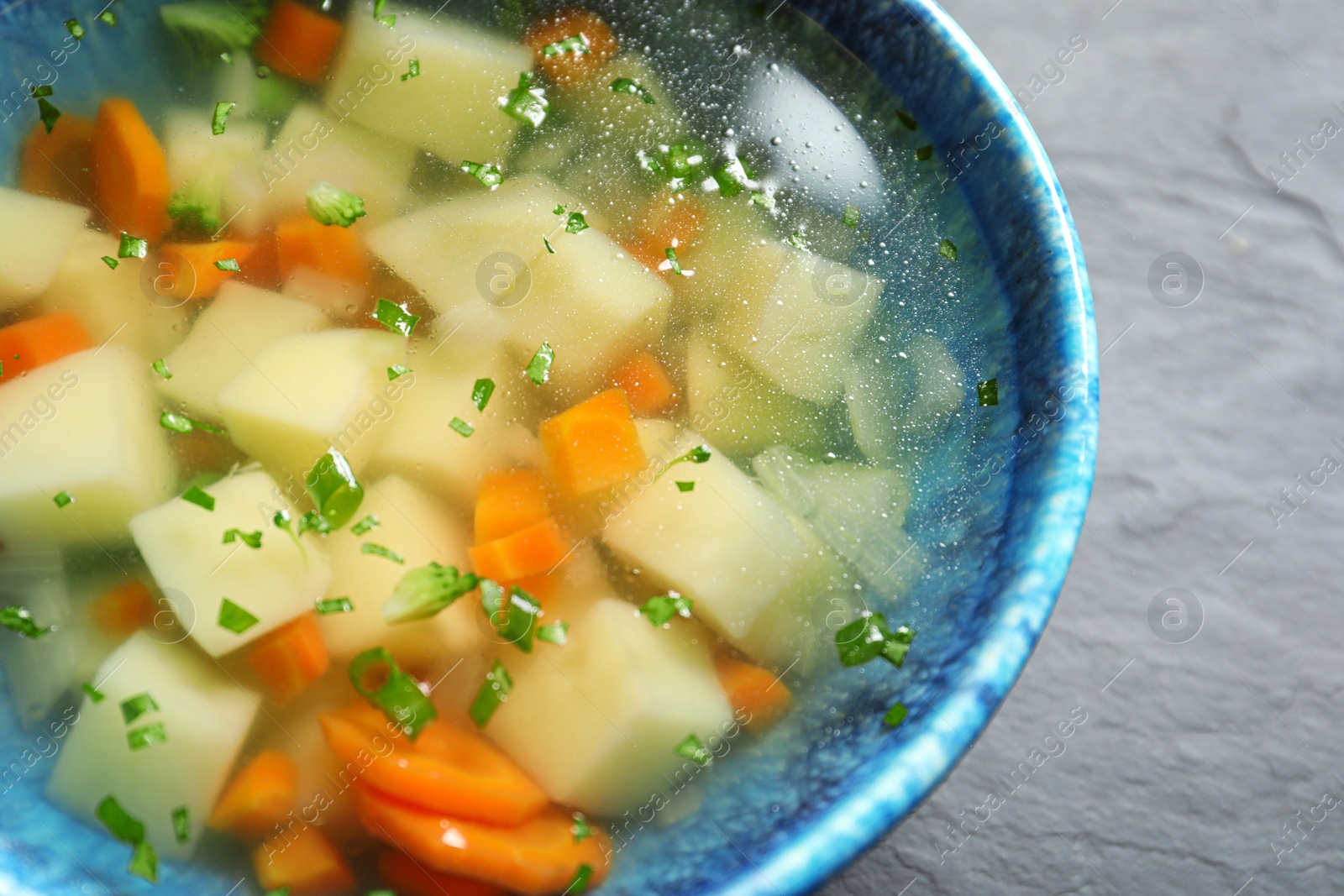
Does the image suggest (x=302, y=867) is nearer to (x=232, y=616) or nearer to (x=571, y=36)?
(x=232, y=616)

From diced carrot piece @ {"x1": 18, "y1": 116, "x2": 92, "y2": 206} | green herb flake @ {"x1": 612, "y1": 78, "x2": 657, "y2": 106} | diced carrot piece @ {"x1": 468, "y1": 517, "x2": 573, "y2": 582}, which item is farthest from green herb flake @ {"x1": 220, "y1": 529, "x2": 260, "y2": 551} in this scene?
green herb flake @ {"x1": 612, "y1": 78, "x2": 657, "y2": 106}

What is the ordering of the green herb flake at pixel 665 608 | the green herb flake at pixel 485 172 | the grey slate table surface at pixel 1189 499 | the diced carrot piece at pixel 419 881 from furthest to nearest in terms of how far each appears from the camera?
the grey slate table surface at pixel 1189 499 < the green herb flake at pixel 485 172 < the green herb flake at pixel 665 608 < the diced carrot piece at pixel 419 881

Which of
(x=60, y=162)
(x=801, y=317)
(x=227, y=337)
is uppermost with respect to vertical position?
(x=60, y=162)

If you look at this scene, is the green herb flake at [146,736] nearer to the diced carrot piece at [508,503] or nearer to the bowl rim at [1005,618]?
the diced carrot piece at [508,503]

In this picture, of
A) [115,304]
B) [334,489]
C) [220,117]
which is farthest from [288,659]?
[220,117]

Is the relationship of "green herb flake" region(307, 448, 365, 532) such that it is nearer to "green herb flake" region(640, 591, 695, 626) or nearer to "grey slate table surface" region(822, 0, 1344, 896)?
"green herb flake" region(640, 591, 695, 626)

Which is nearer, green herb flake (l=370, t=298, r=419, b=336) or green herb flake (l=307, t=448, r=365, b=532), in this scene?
green herb flake (l=307, t=448, r=365, b=532)

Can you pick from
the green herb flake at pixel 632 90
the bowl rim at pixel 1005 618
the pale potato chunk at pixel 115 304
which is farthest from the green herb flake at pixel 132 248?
the bowl rim at pixel 1005 618
